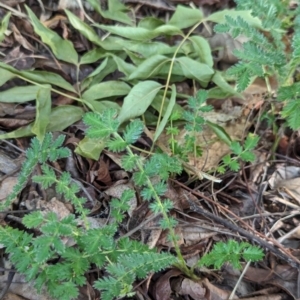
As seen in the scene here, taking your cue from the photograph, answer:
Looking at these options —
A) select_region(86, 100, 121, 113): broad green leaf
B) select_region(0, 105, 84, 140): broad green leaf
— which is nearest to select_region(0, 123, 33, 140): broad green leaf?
select_region(0, 105, 84, 140): broad green leaf

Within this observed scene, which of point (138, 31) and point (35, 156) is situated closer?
point (35, 156)

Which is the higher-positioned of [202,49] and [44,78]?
[202,49]

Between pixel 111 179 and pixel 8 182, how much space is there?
33 centimetres

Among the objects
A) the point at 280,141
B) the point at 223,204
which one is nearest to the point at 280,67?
the point at 280,141

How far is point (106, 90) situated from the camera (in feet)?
5.37

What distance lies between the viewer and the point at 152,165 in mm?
1237

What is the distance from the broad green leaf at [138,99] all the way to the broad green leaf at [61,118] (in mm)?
165

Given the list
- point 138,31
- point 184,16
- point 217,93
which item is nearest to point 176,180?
point 217,93

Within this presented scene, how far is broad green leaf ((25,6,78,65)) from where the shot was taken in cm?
164

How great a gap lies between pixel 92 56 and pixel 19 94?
327mm

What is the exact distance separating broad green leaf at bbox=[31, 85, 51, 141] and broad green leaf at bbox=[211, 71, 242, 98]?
622 millimetres

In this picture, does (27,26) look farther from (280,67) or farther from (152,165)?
(280,67)

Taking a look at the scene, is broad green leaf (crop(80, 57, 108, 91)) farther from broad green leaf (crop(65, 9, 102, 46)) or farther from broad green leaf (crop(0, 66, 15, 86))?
broad green leaf (crop(0, 66, 15, 86))

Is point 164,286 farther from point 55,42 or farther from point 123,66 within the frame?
point 55,42
